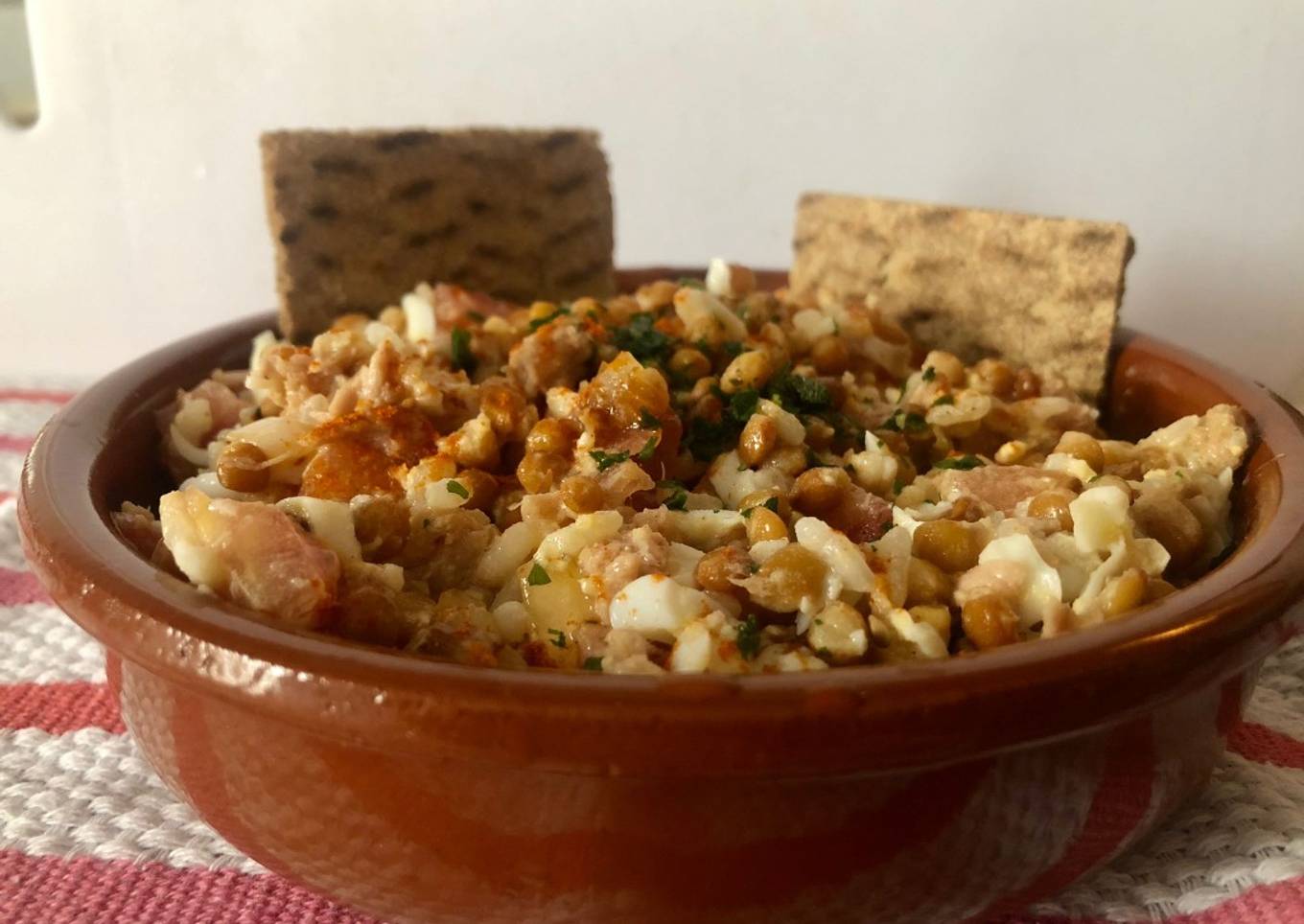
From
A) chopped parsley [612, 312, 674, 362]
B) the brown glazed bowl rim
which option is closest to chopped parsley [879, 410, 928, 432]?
chopped parsley [612, 312, 674, 362]

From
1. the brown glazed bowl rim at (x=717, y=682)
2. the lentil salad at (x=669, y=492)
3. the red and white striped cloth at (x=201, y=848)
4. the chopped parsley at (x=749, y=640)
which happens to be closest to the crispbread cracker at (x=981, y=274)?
the lentil salad at (x=669, y=492)

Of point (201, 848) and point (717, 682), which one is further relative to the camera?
point (201, 848)

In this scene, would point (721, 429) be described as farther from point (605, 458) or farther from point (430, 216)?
point (430, 216)

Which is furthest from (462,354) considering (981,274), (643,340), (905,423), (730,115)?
(730,115)

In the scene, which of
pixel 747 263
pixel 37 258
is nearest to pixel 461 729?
pixel 747 263

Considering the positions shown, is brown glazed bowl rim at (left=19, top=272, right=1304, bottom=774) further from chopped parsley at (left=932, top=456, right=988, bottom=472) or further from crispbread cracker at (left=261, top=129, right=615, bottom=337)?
crispbread cracker at (left=261, top=129, right=615, bottom=337)
